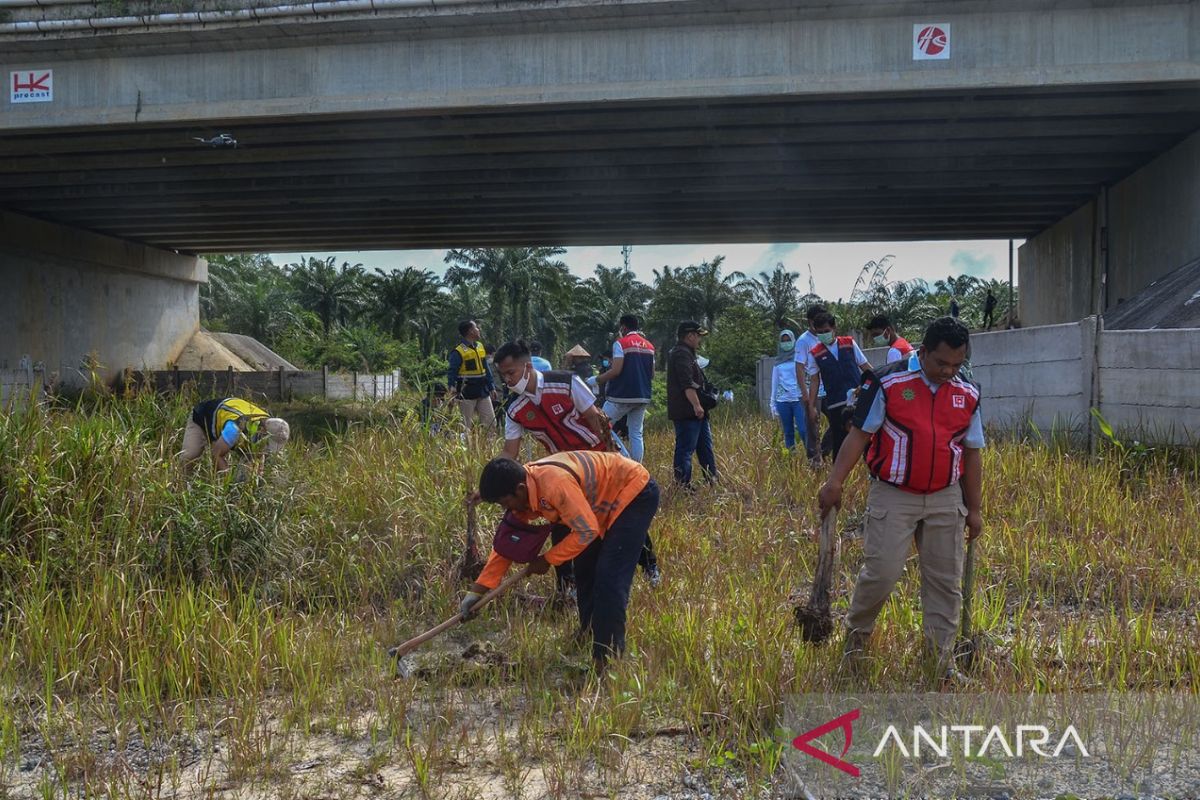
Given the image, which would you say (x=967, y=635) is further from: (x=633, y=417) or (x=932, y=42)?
(x=932, y=42)

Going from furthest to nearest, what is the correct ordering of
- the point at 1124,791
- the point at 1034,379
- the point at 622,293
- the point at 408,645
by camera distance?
1. the point at 622,293
2. the point at 1034,379
3. the point at 408,645
4. the point at 1124,791

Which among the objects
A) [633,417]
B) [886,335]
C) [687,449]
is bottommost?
[687,449]

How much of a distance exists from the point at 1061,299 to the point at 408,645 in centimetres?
2009

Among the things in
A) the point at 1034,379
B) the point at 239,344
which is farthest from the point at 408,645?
the point at 239,344

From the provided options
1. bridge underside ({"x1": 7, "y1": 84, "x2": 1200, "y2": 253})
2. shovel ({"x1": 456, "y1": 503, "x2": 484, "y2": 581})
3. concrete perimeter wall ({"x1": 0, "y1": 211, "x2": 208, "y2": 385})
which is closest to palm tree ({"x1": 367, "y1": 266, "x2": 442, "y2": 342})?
concrete perimeter wall ({"x1": 0, "y1": 211, "x2": 208, "y2": 385})

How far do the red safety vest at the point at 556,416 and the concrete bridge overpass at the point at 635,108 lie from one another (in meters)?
8.68

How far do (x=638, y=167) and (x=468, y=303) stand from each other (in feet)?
114

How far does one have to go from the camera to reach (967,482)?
164 inches

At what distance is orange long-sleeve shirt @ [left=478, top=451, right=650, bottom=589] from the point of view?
4.04 metres

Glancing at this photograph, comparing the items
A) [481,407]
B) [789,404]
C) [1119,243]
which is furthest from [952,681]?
[1119,243]

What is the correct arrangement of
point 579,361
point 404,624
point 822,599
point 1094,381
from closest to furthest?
point 822,599 → point 404,624 → point 1094,381 → point 579,361

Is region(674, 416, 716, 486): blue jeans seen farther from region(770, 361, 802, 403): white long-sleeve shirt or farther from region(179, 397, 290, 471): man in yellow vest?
region(179, 397, 290, 471): man in yellow vest

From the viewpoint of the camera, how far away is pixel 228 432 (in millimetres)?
6445

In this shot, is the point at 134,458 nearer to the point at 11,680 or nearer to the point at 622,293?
A: the point at 11,680
